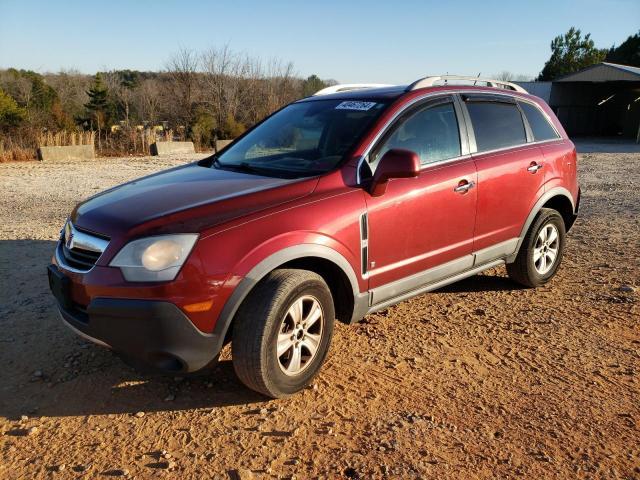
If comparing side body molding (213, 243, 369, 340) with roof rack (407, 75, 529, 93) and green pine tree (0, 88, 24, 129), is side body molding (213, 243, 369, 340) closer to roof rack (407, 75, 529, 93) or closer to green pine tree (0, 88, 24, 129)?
roof rack (407, 75, 529, 93)

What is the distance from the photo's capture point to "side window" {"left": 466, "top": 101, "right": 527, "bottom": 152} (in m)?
4.26

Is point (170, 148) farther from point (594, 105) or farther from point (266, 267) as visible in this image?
point (594, 105)

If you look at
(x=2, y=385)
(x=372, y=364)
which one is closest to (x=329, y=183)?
(x=372, y=364)

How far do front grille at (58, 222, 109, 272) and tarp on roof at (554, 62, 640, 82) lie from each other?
31.0 metres

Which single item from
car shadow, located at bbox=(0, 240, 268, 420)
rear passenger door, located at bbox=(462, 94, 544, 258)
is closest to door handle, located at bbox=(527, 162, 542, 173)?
rear passenger door, located at bbox=(462, 94, 544, 258)

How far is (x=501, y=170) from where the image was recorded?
4234mm

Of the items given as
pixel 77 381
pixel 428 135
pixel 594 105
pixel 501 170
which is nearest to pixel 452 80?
pixel 428 135

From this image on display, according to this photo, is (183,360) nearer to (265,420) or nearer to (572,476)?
(265,420)

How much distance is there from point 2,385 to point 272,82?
3566cm

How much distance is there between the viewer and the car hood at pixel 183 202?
2797 mm

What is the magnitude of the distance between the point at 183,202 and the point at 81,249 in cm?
66

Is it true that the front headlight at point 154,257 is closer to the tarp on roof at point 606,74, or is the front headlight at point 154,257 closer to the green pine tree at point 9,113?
the green pine tree at point 9,113

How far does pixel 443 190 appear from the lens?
3.76 metres

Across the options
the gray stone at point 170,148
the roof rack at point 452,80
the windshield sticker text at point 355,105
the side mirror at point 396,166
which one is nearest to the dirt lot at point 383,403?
the side mirror at point 396,166
